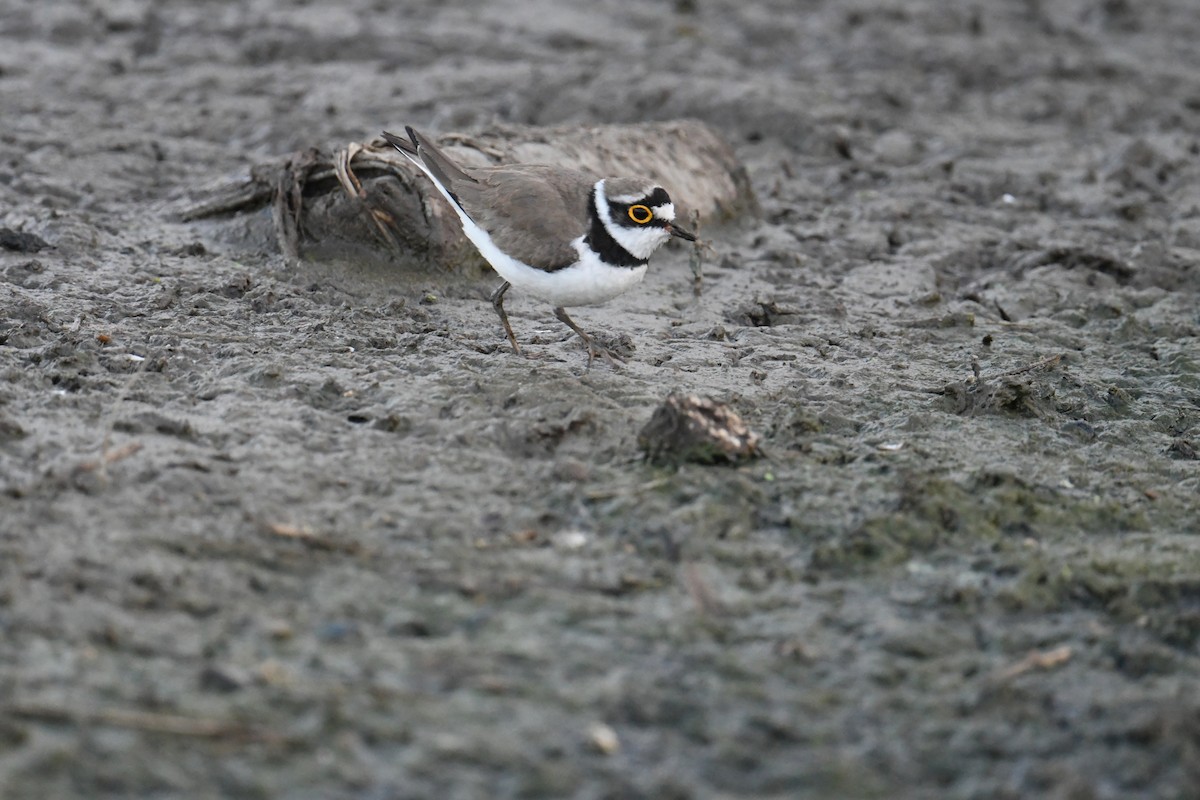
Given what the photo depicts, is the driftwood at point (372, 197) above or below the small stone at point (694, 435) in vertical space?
above

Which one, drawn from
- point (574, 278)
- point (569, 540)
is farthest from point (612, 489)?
point (574, 278)

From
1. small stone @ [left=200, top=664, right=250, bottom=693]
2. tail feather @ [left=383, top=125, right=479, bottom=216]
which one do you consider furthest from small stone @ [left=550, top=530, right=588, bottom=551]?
tail feather @ [left=383, top=125, right=479, bottom=216]

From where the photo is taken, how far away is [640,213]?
604 cm

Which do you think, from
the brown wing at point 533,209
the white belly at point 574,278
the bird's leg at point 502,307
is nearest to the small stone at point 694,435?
the white belly at point 574,278

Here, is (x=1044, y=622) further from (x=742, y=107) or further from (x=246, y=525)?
(x=742, y=107)

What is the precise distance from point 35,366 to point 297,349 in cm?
108

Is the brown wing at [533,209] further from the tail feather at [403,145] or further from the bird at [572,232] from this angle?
the tail feather at [403,145]

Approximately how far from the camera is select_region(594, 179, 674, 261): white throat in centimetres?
606

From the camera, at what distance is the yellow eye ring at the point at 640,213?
6.03 m

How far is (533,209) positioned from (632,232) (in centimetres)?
45

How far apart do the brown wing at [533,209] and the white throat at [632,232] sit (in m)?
0.08

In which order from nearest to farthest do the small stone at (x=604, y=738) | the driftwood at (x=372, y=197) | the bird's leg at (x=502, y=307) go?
the small stone at (x=604, y=738)
the bird's leg at (x=502, y=307)
the driftwood at (x=372, y=197)

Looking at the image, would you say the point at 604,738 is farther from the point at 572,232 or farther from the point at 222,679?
the point at 572,232

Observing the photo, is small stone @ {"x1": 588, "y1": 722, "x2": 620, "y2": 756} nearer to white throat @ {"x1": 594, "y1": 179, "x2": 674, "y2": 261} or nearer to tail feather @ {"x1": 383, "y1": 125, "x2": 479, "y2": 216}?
white throat @ {"x1": 594, "y1": 179, "x2": 674, "y2": 261}
